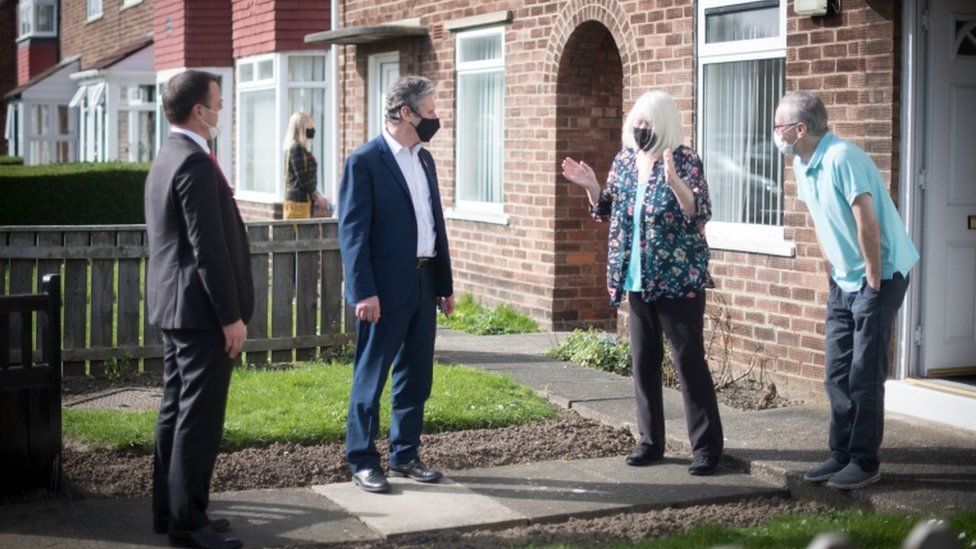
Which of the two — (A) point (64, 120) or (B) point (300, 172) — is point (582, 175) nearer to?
(B) point (300, 172)

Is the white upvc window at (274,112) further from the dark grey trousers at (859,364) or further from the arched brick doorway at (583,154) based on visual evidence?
the dark grey trousers at (859,364)

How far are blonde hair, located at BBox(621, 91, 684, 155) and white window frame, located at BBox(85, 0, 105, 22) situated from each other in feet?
90.2

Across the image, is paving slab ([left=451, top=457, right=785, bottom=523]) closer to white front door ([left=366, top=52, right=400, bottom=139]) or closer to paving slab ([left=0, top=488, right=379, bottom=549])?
paving slab ([left=0, top=488, right=379, bottom=549])

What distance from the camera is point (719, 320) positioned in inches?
395

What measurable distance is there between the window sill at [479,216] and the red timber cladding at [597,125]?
0.07 m

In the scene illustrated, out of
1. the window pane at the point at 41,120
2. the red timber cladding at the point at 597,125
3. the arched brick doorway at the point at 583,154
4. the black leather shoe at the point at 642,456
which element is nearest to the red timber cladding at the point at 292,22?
the red timber cladding at the point at 597,125

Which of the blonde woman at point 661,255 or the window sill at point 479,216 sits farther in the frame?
the window sill at point 479,216

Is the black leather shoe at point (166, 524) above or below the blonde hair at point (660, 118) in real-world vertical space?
below

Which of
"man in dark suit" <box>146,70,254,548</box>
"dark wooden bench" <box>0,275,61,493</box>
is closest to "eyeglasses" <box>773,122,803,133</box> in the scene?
"man in dark suit" <box>146,70,254,548</box>

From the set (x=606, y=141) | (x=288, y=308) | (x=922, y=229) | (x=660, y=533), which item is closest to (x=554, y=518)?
(x=660, y=533)

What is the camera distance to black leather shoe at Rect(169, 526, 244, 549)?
5965mm

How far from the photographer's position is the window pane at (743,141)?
9820mm

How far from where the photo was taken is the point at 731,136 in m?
10.3

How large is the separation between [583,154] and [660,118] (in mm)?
5695
